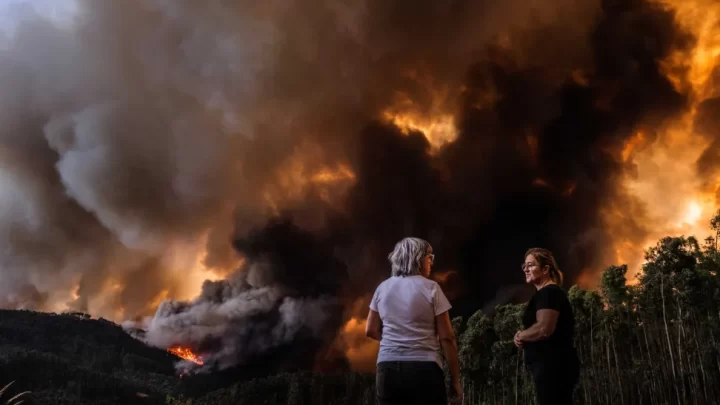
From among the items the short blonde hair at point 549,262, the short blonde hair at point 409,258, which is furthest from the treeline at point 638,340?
the short blonde hair at point 409,258

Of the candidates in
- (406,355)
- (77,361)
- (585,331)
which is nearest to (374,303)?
(406,355)

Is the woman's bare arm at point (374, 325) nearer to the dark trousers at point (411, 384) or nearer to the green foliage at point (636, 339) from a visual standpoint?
the dark trousers at point (411, 384)

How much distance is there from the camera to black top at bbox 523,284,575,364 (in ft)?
15.0

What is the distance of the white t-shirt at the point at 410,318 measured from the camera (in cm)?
407

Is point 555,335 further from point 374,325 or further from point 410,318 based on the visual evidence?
point 374,325

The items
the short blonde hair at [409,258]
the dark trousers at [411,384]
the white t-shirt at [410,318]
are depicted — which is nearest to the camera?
the dark trousers at [411,384]

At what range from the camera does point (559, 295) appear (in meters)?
4.73

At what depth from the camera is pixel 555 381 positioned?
14.7 feet

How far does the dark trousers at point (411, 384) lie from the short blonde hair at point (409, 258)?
2.58 feet

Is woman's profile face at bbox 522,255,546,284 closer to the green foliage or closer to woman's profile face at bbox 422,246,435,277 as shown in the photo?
woman's profile face at bbox 422,246,435,277

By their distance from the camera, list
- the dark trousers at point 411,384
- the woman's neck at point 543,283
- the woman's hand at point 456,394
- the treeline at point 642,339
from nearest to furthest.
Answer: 1. the dark trousers at point 411,384
2. the woman's hand at point 456,394
3. the woman's neck at point 543,283
4. the treeline at point 642,339

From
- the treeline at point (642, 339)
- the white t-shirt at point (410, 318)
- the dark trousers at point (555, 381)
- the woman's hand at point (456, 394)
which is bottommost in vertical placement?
the woman's hand at point (456, 394)

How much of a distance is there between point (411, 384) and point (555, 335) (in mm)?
1564

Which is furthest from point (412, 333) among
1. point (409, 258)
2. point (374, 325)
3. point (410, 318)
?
point (409, 258)
